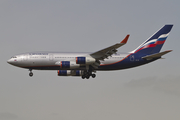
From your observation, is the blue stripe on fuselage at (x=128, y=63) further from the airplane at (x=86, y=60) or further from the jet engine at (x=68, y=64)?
the jet engine at (x=68, y=64)

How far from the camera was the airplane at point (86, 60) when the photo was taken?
151ft

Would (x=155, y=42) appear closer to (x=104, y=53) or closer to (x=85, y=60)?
(x=104, y=53)

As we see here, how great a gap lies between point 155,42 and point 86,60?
13177 millimetres

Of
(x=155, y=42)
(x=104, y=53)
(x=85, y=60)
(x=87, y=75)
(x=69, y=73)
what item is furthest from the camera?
(x=155, y=42)

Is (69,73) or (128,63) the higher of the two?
(128,63)

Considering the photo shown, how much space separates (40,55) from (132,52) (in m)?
14.3

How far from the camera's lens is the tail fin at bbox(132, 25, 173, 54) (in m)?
52.0

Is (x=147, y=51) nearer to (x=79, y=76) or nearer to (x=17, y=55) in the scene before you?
(x=79, y=76)

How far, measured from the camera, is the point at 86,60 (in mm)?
45938

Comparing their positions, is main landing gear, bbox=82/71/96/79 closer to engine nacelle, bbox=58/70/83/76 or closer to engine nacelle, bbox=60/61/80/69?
engine nacelle, bbox=58/70/83/76

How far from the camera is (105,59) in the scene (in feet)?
161

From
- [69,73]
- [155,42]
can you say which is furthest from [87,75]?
[155,42]

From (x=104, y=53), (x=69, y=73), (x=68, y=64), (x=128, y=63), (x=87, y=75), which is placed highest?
(x=104, y=53)

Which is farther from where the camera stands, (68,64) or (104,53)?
(104,53)
